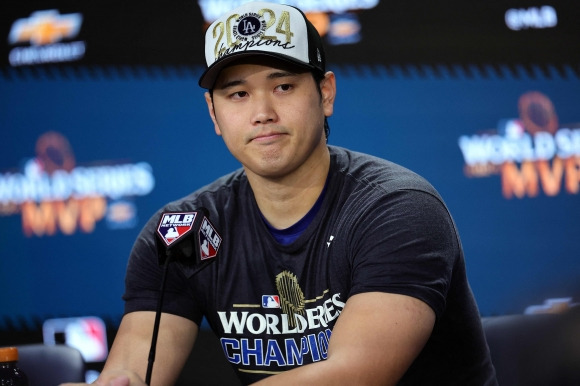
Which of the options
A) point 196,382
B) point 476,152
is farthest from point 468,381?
point 196,382

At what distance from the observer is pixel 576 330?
1.80m

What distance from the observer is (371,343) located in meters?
1.46

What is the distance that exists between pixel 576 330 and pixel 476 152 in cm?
109

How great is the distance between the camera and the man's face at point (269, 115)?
180cm

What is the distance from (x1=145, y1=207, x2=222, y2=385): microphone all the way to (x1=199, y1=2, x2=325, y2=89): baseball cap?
394 millimetres

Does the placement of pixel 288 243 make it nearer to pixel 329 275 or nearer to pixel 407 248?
pixel 329 275

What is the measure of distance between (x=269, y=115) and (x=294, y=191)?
7.8 inches

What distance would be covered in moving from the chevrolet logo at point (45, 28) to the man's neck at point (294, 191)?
1559 mm

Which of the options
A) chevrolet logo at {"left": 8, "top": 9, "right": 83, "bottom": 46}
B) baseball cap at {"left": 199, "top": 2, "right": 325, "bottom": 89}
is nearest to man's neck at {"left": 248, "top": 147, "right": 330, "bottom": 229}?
baseball cap at {"left": 199, "top": 2, "right": 325, "bottom": 89}

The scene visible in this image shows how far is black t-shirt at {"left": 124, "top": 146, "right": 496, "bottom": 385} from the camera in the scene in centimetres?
160

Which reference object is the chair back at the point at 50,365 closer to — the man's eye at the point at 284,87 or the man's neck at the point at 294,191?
the man's neck at the point at 294,191

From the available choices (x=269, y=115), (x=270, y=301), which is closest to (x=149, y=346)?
(x=270, y=301)

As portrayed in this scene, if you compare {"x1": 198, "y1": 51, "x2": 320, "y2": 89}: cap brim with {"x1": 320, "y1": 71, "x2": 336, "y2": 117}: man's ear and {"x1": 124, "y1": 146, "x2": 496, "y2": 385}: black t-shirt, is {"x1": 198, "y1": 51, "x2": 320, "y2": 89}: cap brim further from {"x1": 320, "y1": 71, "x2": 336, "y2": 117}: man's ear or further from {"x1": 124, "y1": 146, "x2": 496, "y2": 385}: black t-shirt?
{"x1": 124, "y1": 146, "x2": 496, "y2": 385}: black t-shirt

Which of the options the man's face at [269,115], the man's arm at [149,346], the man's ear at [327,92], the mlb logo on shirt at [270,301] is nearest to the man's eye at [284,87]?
the man's face at [269,115]
